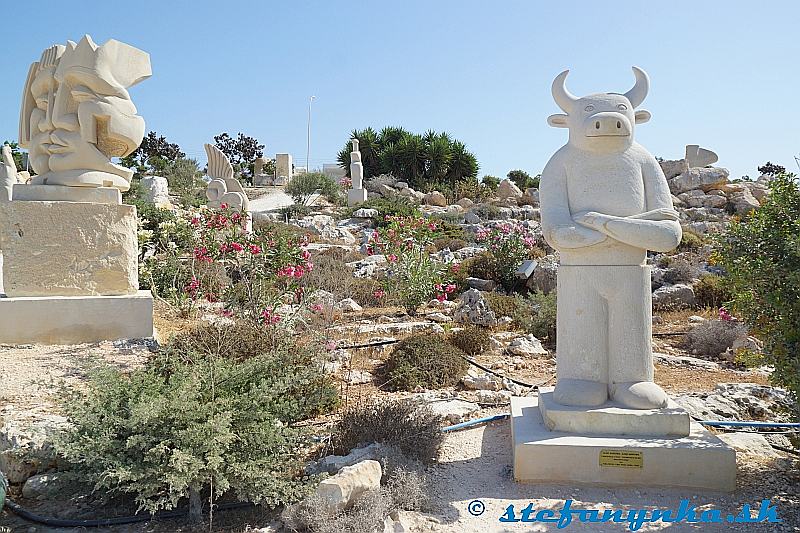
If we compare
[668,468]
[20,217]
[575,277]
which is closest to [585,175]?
[575,277]

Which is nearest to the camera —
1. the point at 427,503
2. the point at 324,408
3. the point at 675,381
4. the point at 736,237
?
the point at 427,503

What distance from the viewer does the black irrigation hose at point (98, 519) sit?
8.82ft

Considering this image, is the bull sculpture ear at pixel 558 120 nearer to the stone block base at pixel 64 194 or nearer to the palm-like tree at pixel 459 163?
the stone block base at pixel 64 194

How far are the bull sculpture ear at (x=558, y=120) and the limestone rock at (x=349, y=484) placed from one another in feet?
7.81

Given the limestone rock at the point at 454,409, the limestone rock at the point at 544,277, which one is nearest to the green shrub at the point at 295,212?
the limestone rock at the point at 544,277

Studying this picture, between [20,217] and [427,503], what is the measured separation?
16.5 ft

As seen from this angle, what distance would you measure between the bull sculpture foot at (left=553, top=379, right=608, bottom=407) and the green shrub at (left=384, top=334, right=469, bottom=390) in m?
1.82

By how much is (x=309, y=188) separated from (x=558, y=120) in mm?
24077

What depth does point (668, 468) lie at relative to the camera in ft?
10.3

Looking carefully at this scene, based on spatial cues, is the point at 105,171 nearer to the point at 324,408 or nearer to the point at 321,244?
the point at 324,408

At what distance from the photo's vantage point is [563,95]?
3.62 m

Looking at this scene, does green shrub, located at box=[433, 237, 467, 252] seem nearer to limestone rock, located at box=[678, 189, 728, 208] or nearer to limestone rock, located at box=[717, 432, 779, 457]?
limestone rock, located at box=[678, 189, 728, 208]

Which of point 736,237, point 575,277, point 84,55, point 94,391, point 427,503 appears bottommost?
point 427,503

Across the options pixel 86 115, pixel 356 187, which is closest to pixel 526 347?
pixel 86 115
